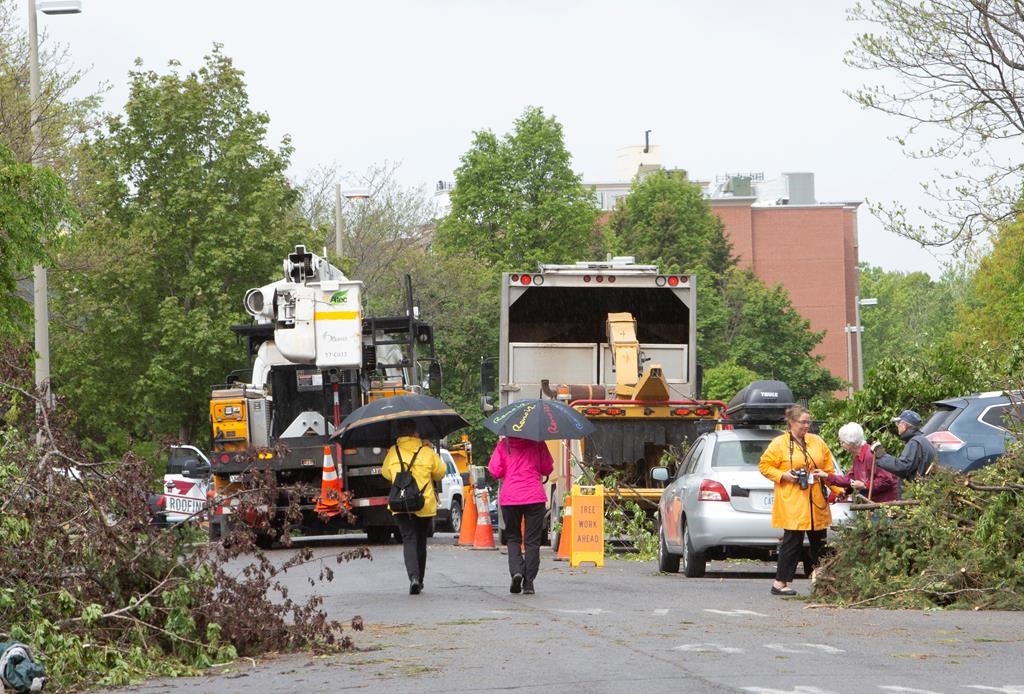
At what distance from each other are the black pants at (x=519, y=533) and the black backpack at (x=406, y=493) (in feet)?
2.50

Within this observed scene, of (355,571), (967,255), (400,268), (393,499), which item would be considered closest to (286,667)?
(393,499)

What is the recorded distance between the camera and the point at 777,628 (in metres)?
11.4

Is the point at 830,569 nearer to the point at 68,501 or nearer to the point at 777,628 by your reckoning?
the point at 777,628

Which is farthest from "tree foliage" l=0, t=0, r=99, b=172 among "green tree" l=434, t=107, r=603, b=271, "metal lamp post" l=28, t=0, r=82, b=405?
"green tree" l=434, t=107, r=603, b=271

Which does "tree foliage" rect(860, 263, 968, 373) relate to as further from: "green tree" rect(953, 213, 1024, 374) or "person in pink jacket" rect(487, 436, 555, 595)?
"person in pink jacket" rect(487, 436, 555, 595)

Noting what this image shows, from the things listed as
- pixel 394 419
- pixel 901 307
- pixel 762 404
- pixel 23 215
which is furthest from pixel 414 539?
pixel 901 307

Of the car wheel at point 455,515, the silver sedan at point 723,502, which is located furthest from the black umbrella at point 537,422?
the car wheel at point 455,515

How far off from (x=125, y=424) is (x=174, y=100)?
7157 mm

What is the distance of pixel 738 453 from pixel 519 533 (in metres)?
2.67

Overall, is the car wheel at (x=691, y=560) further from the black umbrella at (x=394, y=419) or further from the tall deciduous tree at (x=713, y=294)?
the tall deciduous tree at (x=713, y=294)

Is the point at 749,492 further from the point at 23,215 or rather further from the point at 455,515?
the point at 455,515

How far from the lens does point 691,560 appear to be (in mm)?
16781

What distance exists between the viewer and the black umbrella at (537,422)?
15.0 m

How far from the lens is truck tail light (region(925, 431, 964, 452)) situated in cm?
1836
